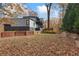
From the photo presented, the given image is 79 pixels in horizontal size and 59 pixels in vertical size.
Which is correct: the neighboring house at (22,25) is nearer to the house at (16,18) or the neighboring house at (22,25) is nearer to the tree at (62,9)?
the house at (16,18)

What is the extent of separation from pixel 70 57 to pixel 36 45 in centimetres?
32

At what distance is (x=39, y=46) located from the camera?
4.72 m

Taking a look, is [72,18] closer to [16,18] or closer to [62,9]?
[62,9]

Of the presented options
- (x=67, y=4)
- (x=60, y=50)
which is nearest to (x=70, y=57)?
(x=60, y=50)

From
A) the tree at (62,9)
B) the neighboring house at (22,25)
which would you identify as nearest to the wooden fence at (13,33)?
the neighboring house at (22,25)

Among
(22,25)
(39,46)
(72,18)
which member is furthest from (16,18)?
(72,18)

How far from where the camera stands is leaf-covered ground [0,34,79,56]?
4.70 meters

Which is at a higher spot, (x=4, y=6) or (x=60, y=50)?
(x=4, y=6)

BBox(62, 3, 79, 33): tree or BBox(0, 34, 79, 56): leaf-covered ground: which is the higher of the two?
BBox(62, 3, 79, 33): tree

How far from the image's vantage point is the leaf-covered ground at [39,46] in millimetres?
4703

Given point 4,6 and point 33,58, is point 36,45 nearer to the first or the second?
point 33,58

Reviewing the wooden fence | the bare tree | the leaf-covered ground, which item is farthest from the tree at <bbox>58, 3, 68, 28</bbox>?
the wooden fence

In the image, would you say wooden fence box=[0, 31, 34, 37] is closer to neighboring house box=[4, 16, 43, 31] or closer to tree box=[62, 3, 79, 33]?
neighboring house box=[4, 16, 43, 31]

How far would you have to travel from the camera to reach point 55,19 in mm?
4715
